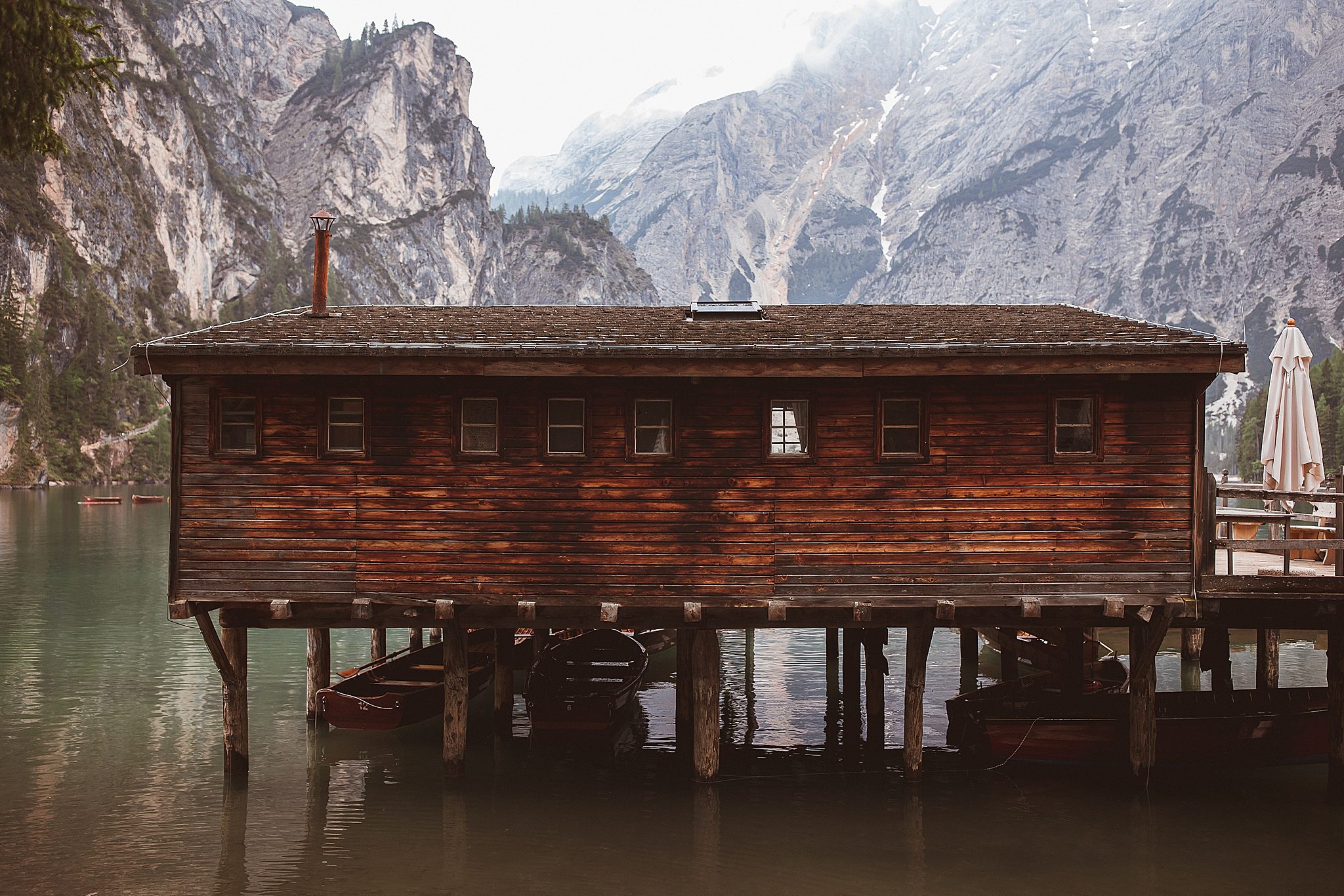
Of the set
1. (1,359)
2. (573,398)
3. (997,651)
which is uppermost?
(1,359)

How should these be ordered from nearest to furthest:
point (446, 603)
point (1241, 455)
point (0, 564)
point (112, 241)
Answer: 1. point (446, 603)
2. point (0, 564)
3. point (1241, 455)
4. point (112, 241)

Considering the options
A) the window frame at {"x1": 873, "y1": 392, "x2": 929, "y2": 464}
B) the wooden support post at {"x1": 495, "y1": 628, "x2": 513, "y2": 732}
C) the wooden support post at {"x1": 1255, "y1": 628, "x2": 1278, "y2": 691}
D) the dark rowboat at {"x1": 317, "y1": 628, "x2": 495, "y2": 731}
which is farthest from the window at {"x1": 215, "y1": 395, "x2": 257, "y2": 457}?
the wooden support post at {"x1": 1255, "y1": 628, "x2": 1278, "y2": 691}

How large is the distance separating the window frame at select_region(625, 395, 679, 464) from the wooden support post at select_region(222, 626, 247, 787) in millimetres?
7517

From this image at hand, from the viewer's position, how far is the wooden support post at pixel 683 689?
72.3 ft

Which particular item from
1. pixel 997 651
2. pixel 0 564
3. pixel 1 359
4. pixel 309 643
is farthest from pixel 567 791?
pixel 1 359

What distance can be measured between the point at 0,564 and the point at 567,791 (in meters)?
44.4

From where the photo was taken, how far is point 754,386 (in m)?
18.0

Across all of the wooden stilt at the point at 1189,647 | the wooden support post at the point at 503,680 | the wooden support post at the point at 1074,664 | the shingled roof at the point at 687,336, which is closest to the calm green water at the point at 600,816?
the wooden support post at the point at 503,680

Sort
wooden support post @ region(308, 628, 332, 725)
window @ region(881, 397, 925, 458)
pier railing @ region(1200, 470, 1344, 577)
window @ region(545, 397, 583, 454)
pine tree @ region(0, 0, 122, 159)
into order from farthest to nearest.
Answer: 1. wooden support post @ region(308, 628, 332, 725)
2. window @ region(545, 397, 583, 454)
3. window @ region(881, 397, 925, 458)
4. pier railing @ region(1200, 470, 1344, 577)
5. pine tree @ region(0, 0, 122, 159)

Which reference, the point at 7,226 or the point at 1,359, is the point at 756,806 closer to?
the point at 1,359

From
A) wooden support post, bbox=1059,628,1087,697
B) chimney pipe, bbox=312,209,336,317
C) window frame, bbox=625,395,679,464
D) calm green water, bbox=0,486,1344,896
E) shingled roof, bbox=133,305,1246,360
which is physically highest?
chimney pipe, bbox=312,209,336,317

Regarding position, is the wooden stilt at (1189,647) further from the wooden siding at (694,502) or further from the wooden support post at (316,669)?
the wooden support post at (316,669)

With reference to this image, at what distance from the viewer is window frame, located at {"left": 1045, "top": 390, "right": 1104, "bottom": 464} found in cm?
1761

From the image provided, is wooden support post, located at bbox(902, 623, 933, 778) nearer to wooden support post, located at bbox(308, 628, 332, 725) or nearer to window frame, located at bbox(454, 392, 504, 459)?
window frame, located at bbox(454, 392, 504, 459)
